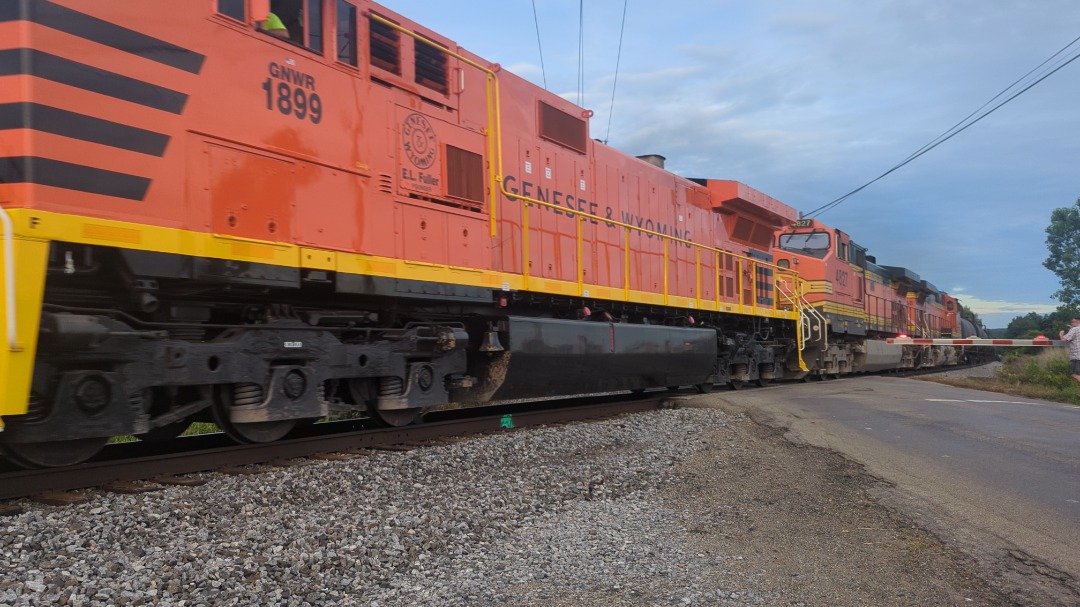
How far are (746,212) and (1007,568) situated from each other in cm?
1018

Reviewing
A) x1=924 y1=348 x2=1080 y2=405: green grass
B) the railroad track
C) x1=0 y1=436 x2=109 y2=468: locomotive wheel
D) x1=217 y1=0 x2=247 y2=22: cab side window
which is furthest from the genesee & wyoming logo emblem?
x1=924 y1=348 x2=1080 y2=405: green grass

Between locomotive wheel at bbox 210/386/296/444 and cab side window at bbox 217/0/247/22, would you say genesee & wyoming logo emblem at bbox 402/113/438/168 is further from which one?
locomotive wheel at bbox 210/386/296/444

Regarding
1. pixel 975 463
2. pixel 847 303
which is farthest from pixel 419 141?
pixel 847 303

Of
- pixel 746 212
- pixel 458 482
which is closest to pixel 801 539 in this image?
pixel 458 482

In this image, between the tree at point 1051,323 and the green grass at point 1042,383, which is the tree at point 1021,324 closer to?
the tree at point 1051,323

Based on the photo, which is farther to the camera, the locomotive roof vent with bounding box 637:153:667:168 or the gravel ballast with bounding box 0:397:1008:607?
the locomotive roof vent with bounding box 637:153:667:168

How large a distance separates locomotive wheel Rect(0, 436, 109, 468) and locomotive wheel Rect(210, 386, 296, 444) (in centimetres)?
79

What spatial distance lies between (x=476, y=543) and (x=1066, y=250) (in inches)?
2230

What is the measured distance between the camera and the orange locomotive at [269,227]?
3521mm

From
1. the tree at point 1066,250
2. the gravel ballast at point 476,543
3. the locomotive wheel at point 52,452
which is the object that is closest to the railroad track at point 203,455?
the locomotive wheel at point 52,452

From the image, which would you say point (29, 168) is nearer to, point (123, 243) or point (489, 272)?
point (123, 243)

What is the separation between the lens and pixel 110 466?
4016 mm

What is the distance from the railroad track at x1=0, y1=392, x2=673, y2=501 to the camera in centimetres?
375

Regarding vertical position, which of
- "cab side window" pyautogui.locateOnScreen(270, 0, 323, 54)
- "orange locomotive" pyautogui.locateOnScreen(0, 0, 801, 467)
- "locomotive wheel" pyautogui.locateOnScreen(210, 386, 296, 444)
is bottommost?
"locomotive wheel" pyautogui.locateOnScreen(210, 386, 296, 444)
